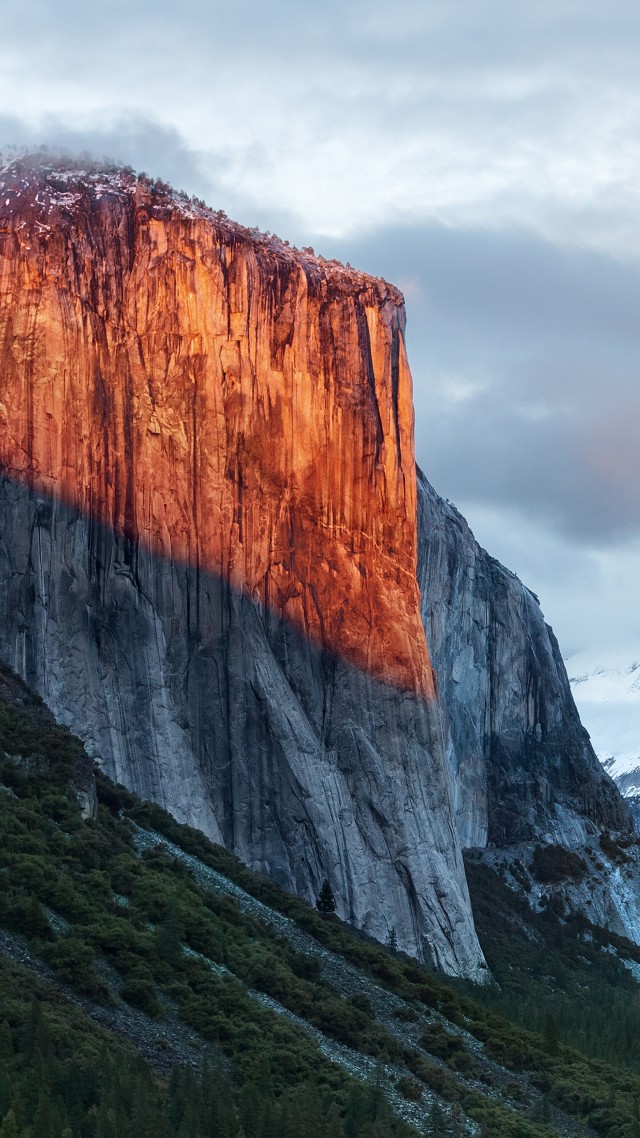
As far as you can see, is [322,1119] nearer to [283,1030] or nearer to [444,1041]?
[283,1030]

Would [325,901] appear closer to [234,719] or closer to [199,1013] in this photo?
[234,719]

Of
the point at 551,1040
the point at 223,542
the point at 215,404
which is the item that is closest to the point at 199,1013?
the point at 551,1040

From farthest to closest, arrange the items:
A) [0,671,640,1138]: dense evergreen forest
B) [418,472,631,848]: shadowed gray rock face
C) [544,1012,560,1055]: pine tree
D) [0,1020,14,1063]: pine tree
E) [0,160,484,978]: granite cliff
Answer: [418,472,631,848]: shadowed gray rock face → [0,160,484,978]: granite cliff → [544,1012,560,1055]: pine tree → [0,671,640,1138]: dense evergreen forest → [0,1020,14,1063]: pine tree

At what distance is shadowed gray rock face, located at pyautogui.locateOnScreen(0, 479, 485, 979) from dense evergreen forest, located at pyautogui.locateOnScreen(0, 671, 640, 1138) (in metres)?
16.3

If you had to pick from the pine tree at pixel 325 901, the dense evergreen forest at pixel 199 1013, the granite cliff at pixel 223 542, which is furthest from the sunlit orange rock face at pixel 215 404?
the dense evergreen forest at pixel 199 1013

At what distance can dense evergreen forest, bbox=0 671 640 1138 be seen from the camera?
58.8 metres

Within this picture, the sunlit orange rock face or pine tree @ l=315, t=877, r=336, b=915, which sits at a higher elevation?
the sunlit orange rock face

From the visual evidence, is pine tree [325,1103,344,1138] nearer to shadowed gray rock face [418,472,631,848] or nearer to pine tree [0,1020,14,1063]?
pine tree [0,1020,14,1063]

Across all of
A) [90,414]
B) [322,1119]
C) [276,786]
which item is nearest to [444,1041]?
[322,1119]

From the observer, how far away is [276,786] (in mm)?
111375

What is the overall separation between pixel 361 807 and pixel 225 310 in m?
26.9

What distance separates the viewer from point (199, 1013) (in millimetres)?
66438

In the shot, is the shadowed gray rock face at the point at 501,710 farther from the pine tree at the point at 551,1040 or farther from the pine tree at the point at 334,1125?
the pine tree at the point at 334,1125

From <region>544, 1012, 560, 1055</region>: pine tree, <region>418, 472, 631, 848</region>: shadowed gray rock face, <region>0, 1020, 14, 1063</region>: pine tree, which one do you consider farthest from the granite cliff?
<region>0, 1020, 14, 1063</region>: pine tree
